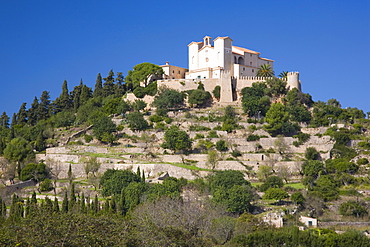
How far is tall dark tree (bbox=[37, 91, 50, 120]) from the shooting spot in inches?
2884

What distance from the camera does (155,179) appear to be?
4934 cm

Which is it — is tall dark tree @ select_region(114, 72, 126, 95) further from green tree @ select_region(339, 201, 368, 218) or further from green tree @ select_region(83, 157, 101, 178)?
green tree @ select_region(339, 201, 368, 218)

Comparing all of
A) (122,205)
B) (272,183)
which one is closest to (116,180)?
(122,205)

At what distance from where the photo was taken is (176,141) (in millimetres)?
55594

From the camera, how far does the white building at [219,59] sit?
7094 centimetres

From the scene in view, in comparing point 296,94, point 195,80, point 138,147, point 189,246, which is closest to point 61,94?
point 195,80

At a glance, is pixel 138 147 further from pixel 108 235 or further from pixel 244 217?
pixel 108 235

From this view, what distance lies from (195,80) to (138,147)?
15829mm

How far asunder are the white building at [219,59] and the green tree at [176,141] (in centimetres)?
1558

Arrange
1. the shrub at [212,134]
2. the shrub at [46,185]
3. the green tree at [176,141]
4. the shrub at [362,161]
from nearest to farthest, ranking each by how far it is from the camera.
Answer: the shrub at [46,185]
the shrub at [362,161]
the green tree at [176,141]
the shrub at [212,134]

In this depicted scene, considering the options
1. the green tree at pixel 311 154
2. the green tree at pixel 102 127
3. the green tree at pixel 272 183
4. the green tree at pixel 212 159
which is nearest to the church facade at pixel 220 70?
the green tree at pixel 102 127

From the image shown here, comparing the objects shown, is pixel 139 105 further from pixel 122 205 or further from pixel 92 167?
pixel 122 205

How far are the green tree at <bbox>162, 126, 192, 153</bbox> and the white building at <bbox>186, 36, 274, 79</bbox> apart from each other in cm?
1558

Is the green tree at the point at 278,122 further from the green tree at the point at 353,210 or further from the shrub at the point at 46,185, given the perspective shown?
the shrub at the point at 46,185
